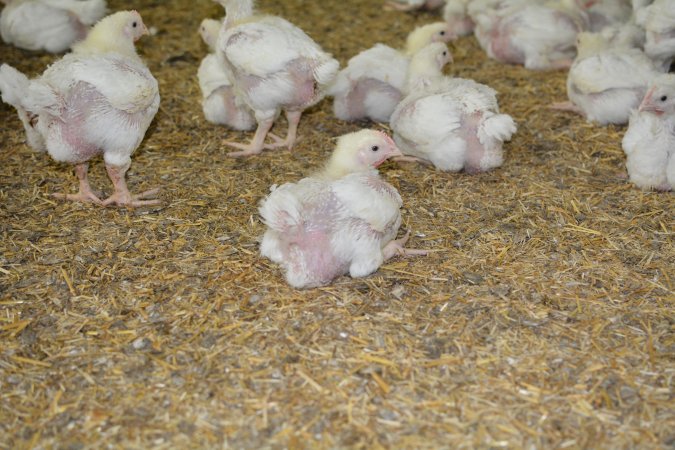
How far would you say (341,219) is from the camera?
3.64 meters

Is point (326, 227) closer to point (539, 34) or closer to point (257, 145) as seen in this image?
point (257, 145)

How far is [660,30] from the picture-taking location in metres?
5.59

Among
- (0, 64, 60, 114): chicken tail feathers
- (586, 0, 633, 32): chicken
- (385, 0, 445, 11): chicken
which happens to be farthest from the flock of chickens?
(385, 0, 445, 11): chicken

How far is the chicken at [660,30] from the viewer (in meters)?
5.53

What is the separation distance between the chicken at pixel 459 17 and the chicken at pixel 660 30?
1.97 meters

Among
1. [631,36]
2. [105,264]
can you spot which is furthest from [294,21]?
[105,264]

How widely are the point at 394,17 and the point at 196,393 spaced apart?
19.3 ft

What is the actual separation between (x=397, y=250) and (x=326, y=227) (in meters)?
0.55

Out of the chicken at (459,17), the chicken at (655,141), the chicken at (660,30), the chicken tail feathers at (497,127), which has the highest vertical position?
the chicken at (660,30)

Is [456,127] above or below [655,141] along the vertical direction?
below

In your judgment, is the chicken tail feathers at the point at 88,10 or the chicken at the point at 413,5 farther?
the chicken at the point at 413,5

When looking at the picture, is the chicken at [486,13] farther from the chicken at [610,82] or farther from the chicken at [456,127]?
the chicken at [456,127]

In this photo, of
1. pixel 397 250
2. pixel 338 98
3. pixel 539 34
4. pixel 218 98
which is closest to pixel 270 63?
pixel 218 98

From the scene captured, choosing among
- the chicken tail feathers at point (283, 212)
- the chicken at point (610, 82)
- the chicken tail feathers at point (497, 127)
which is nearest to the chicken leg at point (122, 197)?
the chicken tail feathers at point (283, 212)
